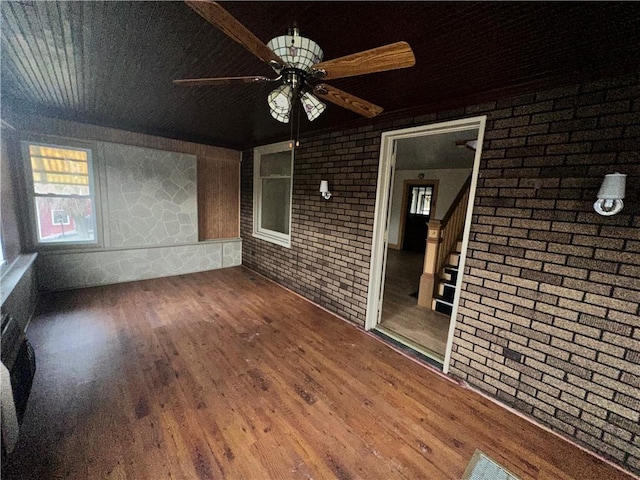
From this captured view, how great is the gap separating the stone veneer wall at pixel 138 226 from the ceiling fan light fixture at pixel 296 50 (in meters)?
4.01

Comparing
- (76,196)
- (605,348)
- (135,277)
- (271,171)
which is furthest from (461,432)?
(76,196)

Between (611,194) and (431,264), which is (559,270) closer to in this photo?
(611,194)

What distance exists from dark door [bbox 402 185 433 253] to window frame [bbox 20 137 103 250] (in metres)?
7.50

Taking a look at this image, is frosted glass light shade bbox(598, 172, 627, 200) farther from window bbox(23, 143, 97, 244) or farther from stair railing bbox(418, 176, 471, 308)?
window bbox(23, 143, 97, 244)

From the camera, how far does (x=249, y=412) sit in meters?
1.89

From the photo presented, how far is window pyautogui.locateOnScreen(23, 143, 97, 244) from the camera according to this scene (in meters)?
3.57

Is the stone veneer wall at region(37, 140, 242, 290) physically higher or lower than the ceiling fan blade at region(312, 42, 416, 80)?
lower

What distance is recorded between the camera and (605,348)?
166cm

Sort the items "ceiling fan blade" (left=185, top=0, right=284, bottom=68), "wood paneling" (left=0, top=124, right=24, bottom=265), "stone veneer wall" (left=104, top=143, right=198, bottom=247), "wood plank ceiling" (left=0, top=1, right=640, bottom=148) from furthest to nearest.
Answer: "stone veneer wall" (left=104, top=143, right=198, bottom=247)
"wood paneling" (left=0, top=124, right=24, bottom=265)
"wood plank ceiling" (left=0, top=1, right=640, bottom=148)
"ceiling fan blade" (left=185, top=0, right=284, bottom=68)

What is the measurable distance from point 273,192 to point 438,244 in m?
3.01

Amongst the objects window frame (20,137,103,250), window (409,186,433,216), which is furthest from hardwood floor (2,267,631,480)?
window (409,186,433,216)

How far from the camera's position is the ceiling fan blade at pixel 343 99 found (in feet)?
5.24

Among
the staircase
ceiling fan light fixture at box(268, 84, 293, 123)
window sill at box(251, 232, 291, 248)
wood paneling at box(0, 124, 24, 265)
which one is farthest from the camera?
window sill at box(251, 232, 291, 248)

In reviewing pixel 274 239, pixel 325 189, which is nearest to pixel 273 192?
pixel 274 239
